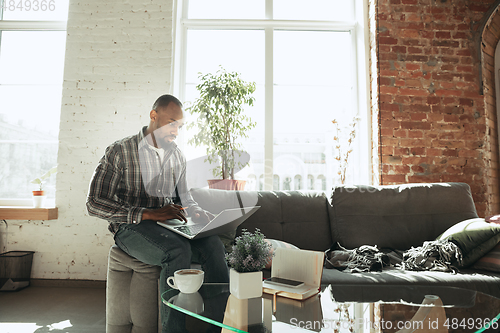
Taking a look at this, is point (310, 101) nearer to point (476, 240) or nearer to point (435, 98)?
point (435, 98)

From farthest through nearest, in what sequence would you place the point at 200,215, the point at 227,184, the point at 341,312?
the point at 227,184 < the point at 200,215 < the point at 341,312

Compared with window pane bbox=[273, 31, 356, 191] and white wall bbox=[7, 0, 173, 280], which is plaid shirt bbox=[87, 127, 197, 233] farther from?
window pane bbox=[273, 31, 356, 191]

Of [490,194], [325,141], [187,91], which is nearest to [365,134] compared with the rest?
[325,141]

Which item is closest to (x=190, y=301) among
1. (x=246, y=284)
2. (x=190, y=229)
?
(x=246, y=284)

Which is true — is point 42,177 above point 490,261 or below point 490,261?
above

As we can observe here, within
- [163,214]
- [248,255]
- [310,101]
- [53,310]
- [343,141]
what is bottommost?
[53,310]

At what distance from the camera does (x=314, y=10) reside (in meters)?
3.33

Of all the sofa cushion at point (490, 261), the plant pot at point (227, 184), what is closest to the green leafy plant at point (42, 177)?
the plant pot at point (227, 184)

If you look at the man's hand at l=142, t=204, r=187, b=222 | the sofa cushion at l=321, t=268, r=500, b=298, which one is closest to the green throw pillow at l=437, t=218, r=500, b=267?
the sofa cushion at l=321, t=268, r=500, b=298

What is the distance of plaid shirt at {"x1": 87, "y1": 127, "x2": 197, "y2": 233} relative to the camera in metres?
1.59

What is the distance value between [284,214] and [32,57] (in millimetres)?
2979

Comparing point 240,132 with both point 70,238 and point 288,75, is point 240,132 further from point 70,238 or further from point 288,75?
point 70,238

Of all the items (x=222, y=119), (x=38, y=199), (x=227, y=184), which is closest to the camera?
(x=227, y=184)

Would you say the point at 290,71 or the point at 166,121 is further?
the point at 290,71
